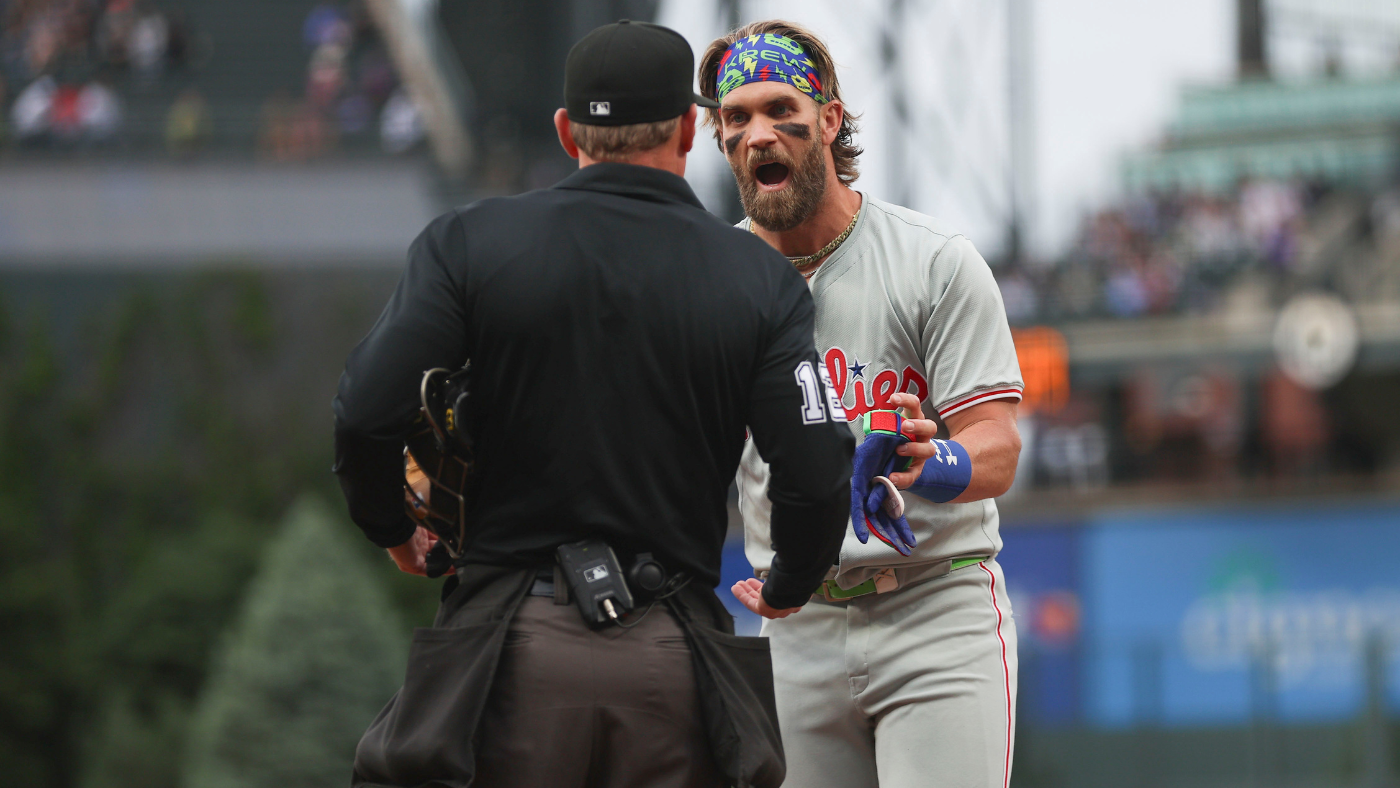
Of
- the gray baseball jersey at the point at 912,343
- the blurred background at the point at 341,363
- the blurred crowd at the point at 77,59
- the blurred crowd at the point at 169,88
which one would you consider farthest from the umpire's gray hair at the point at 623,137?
the blurred crowd at the point at 77,59

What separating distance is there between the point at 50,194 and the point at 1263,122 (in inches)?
766

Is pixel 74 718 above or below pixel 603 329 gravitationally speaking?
below

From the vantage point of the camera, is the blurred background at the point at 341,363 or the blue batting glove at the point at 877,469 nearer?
the blue batting glove at the point at 877,469

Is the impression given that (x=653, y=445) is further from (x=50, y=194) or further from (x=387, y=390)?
(x=50, y=194)

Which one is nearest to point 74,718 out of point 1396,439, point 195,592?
point 195,592

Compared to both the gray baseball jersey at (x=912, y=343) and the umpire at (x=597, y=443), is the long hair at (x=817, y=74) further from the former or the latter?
the umpire at (x=597, y=443)

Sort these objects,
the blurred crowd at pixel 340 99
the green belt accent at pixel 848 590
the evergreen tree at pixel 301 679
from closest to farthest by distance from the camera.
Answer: the green belt accent at pixel 848 590 → the evergreen tree at pixel 301 679 → the blurred crowd at pixel 340 99

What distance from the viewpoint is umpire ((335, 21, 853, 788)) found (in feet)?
9.91

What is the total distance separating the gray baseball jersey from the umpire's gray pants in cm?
10

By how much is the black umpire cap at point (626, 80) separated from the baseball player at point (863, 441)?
2.12 feet

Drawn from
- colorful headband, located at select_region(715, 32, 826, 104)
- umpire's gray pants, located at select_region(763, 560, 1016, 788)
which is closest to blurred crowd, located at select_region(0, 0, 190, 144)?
colorful headband, located at select_region(715, 32, 826, 104)

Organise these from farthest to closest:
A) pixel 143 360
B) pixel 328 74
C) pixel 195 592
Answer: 1. pixel 328 74
2. pixel 143 360
3. pixel 195 592

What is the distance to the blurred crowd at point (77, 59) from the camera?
25141 millimetres

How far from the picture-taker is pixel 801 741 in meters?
3.95
